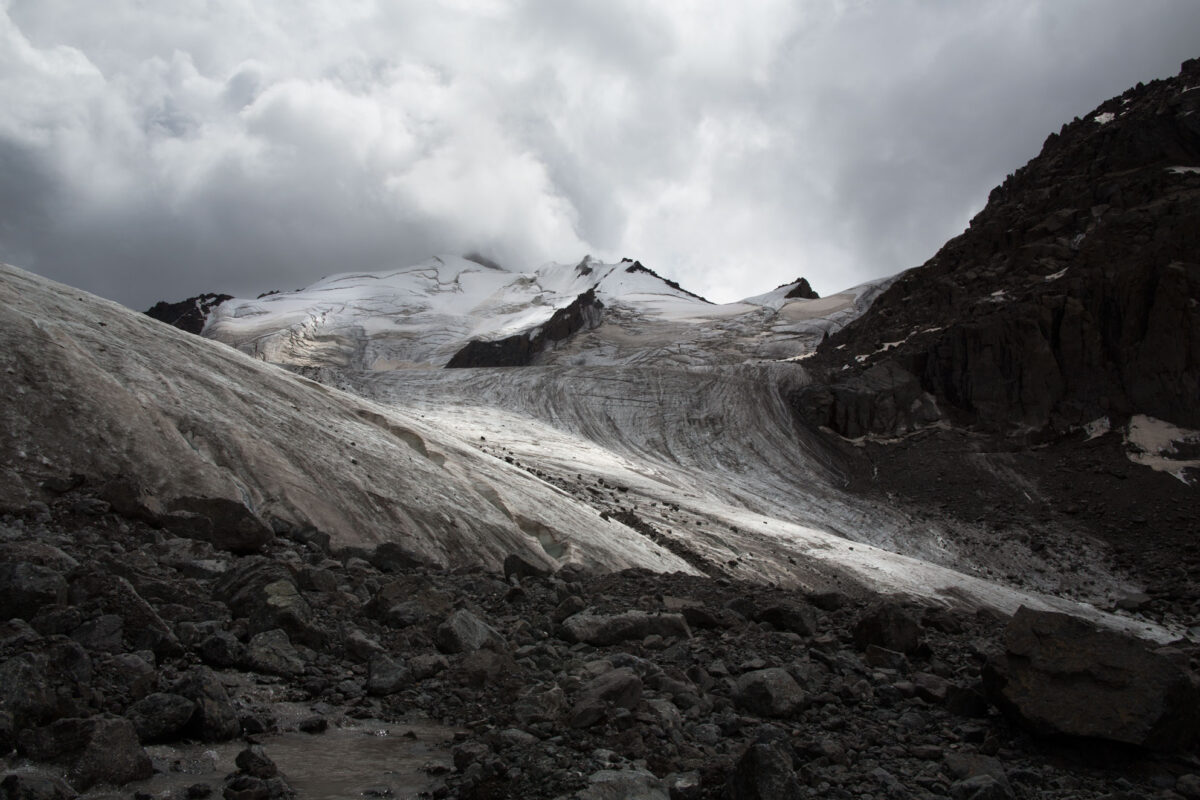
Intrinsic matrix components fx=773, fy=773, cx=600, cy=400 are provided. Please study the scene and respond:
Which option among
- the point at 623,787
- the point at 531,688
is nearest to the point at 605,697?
the point at 531,688

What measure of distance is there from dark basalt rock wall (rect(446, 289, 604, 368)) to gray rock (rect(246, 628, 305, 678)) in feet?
245

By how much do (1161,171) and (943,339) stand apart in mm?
21352

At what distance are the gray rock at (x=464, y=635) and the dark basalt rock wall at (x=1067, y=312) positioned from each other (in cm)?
Result: 4603

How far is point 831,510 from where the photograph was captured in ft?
128

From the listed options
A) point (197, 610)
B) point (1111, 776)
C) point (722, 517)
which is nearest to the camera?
point (1111, 776)

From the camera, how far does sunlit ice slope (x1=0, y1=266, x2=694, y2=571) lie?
1104 centimetres

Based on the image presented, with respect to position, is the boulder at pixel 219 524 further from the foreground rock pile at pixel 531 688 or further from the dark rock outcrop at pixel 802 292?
the dark rock outcrop at pixel 802 292

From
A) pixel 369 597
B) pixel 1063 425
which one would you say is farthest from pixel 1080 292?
pixel 369 597

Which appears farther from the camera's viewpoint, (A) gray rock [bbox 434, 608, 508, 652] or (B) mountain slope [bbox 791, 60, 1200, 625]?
(B) mountain slope [bbox 791, 60, 1200, 625]

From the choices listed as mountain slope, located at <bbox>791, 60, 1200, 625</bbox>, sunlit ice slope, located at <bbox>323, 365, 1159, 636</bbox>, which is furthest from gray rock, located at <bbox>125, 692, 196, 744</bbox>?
mountain slope, located at <bbox>791, 60, 1200, 625</bbox>

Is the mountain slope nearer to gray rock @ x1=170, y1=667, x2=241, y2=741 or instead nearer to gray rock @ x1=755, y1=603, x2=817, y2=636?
gray rock @ x1=755, y1=603, x2=817, y2=636

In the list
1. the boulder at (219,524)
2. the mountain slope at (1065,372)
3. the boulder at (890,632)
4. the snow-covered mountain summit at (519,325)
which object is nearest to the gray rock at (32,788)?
the boulder at (219,524)

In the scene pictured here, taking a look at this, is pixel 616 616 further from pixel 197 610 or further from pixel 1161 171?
pixel 1161 171

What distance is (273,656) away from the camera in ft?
22.4
